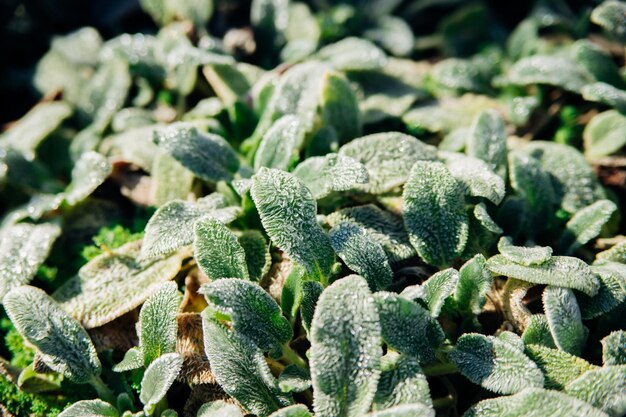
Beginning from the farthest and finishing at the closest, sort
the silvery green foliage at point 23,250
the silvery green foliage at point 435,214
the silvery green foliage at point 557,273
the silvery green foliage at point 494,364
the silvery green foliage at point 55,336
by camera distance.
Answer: the silvery green foliage at point 23,250 < the silvery green foliage at point 435,214 < the silvery green foliage at point 55,336 < the silvery green foliage at point 557,273 < the silvery green foliage at point 494,364

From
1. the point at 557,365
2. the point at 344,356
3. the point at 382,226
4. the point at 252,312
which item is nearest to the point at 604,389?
the point at 557,365

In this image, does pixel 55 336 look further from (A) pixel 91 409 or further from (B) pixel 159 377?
(B) pixel 159 377

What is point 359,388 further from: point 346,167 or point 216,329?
point 346,167

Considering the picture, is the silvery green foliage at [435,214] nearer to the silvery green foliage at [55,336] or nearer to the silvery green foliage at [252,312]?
the silvery green foliage at [252,312]

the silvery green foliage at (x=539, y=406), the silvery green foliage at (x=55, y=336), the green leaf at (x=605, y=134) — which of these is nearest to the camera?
the silvery green foliage at (x=539, y=406)

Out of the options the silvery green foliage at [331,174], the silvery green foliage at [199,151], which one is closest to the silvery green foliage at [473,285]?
the silvery green foliage at [331,174]

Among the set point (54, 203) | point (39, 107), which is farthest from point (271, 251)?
point (39, 107)

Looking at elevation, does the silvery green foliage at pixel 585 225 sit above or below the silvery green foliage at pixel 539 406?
above
